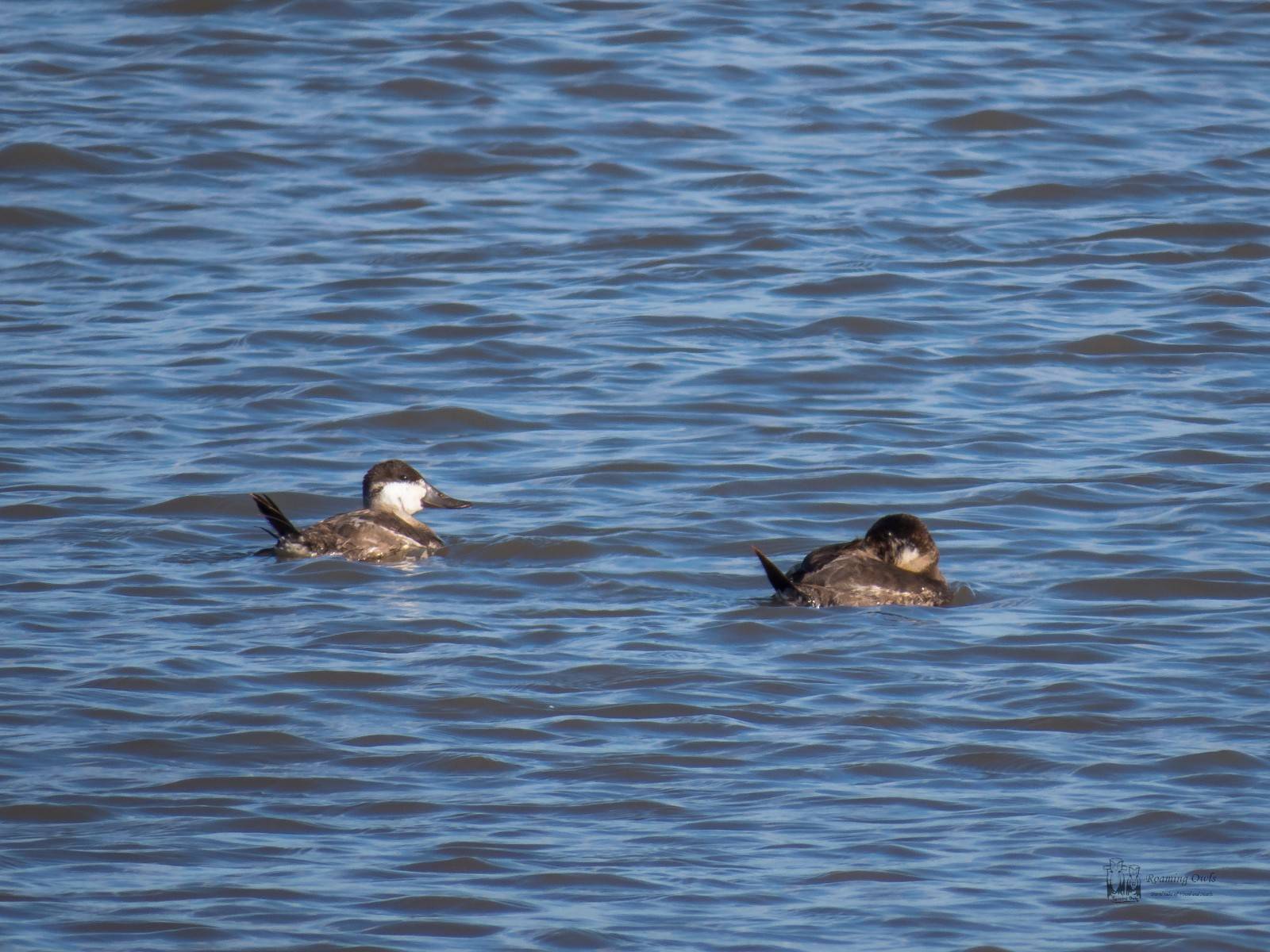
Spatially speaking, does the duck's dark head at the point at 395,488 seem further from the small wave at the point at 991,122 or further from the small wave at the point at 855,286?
the small wave at the point at 991,122

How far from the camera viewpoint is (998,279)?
14.3 meters

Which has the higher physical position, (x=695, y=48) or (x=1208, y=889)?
(x=695, y=48)

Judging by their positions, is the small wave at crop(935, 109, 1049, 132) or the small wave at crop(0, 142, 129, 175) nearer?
the small wave at crop(0, 142, 129, 175)

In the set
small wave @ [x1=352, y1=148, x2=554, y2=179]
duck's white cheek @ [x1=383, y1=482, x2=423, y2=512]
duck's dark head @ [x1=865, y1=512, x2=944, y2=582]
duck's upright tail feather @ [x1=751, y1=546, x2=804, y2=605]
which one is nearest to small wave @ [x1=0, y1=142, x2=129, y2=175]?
Result: small wave @ [x1=352, y1=148, x2=554, y2=179]

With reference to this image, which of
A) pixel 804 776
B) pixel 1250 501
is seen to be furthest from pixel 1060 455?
pixel 804 776

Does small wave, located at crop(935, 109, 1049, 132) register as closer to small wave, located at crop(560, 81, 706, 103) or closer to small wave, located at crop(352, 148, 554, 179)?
small wave, located at crop(560, 81, 706, 103)

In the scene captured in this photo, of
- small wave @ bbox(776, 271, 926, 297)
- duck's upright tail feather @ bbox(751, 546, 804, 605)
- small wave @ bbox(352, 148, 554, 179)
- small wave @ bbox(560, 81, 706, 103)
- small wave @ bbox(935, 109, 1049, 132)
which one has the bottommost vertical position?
duck's upright tail feather @ bbox(751, 546, 804, 605)

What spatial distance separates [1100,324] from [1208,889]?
24.8 feet

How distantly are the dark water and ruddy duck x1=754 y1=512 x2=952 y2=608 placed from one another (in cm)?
9

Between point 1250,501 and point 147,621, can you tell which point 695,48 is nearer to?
point 1250,501

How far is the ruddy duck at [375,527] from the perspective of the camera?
958 centimetres

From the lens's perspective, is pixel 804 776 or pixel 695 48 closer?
pixel 804 776

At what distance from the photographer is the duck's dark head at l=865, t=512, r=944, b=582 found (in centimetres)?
920

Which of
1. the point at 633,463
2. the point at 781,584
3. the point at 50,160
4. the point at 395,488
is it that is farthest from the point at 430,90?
the point at 781,584
